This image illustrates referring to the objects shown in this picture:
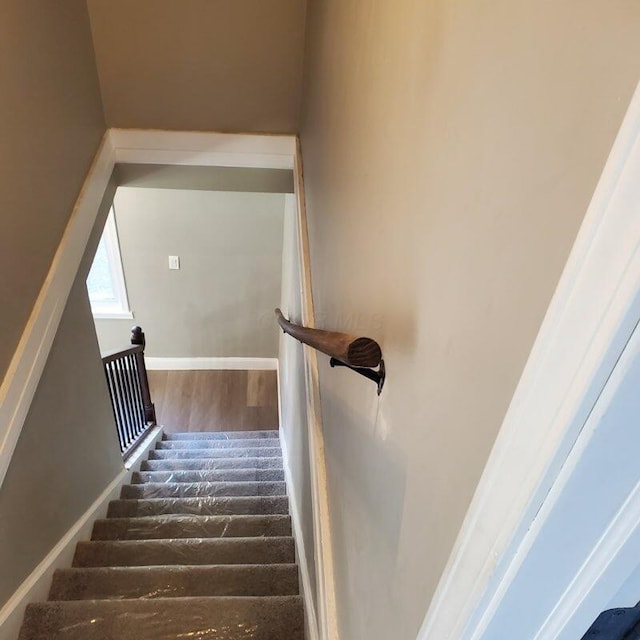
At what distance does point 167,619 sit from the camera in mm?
1785

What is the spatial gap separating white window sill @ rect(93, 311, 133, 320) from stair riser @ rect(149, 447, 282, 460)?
178cm

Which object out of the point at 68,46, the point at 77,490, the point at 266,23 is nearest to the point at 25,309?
the point at 77,490

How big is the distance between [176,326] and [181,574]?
3.40m

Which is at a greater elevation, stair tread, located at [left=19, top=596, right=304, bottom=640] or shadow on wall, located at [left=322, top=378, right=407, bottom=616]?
shadow on wall, located at [left=322, top=378, right=407, bottom=616]

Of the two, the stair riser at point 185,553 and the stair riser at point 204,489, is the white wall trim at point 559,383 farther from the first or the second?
the stair riser at point 204,489

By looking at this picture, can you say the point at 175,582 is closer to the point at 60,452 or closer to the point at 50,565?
the point at 50,565

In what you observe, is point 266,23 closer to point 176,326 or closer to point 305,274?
point 305,274

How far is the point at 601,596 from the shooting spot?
0.44 meters

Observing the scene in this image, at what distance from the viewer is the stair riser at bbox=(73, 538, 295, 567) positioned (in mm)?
2262

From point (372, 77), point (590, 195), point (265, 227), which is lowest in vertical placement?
point (265, 227)

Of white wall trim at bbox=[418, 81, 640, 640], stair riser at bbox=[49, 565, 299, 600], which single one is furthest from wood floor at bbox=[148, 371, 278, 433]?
white wall trim at bbox=[418, 81, 640, 640]

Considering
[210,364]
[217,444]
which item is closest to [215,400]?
[210,364]

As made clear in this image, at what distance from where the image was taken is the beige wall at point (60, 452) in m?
1.72

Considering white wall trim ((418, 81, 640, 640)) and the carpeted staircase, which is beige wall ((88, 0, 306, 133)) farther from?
white wall trim ((418, 81, 640, 640))
